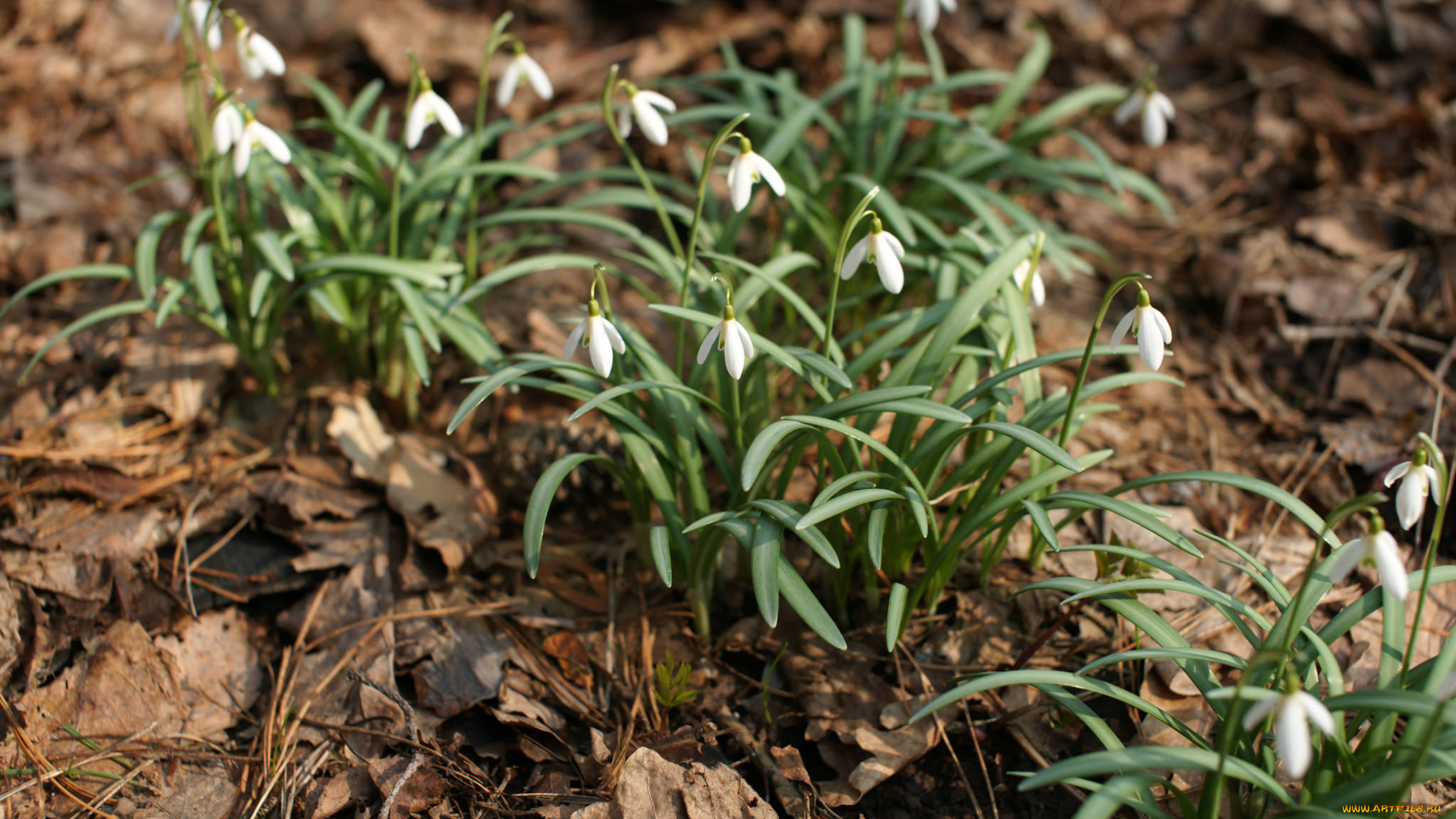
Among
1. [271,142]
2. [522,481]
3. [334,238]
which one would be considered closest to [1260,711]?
[522,481]

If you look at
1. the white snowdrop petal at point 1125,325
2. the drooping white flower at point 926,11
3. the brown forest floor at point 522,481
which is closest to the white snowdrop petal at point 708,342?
the brown forest floor at point 522,481

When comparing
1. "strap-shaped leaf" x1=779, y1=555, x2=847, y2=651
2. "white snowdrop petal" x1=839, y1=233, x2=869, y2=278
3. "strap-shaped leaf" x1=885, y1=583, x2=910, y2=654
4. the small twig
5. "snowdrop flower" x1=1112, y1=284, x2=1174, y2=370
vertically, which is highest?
"white snowdrop petal" x1=839, y1=233, x2=869, y2=278

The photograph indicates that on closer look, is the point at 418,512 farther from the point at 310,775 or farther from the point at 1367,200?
the point at 1367,200

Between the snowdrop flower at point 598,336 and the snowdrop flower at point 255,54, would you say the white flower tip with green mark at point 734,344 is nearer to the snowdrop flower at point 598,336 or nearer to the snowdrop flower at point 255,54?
the snowdrop flower at point 598,336

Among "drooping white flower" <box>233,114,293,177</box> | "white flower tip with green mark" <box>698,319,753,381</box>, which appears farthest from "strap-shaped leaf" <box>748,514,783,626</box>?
"drooping white flower" <box>233,114,293,177</box>

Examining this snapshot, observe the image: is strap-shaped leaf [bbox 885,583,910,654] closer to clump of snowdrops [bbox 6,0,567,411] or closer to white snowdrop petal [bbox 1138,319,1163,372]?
white snowdrop petal [bbox 1138,319,1163,372]
